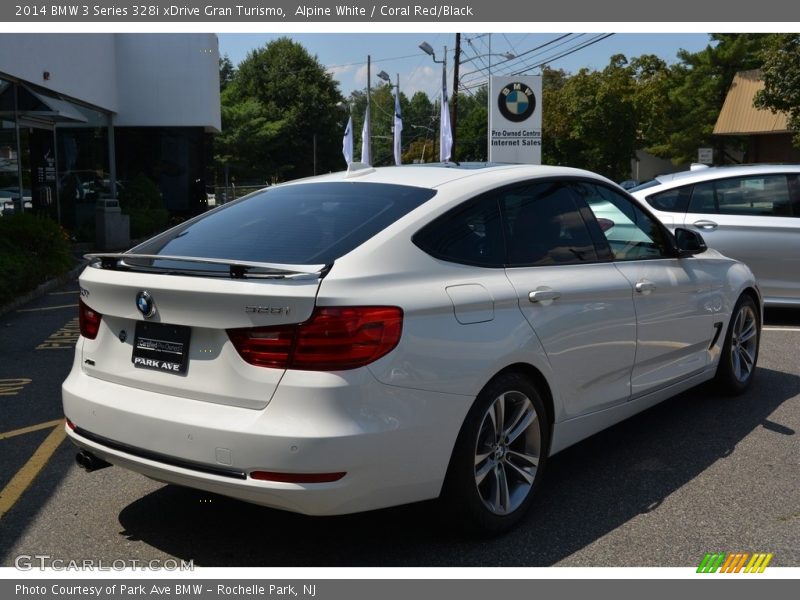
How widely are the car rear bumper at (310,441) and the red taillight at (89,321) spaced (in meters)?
0.51

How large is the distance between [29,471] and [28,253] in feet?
27.8

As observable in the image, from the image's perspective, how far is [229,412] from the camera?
3.48 meters

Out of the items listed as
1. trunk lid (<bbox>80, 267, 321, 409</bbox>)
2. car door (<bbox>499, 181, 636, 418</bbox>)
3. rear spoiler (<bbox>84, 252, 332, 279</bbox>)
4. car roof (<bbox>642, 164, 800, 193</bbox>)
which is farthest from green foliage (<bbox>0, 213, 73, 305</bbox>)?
car door (<bbox>499, 181, 636, 418</bbox>)

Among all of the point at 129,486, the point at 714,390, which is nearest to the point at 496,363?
the point at 129,486

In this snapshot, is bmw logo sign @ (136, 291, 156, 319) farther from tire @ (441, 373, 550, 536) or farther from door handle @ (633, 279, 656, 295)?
door handle @ (633, 279, 656, 295)

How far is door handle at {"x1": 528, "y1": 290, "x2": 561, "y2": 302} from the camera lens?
4191 mm

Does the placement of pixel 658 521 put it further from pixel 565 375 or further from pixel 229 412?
pixel 229 412

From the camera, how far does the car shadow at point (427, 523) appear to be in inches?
153

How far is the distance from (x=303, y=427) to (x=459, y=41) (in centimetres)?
3704

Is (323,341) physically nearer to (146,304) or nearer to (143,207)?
(146,304)

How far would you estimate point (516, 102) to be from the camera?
1923cm

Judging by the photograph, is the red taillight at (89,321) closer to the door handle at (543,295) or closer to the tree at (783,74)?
the door handle at (543,295)

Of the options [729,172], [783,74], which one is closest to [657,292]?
[729,172]

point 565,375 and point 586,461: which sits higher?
point 565,375
